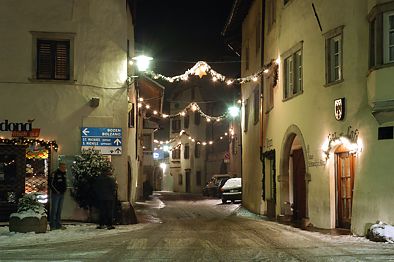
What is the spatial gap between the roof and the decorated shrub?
42.1 feet

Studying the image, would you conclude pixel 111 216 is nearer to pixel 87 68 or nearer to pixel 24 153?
pixel 24 153

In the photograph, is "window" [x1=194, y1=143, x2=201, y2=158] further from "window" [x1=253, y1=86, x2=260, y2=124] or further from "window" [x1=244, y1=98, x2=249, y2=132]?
"window" [x1=253, y1=86, x2=260, y2=124]

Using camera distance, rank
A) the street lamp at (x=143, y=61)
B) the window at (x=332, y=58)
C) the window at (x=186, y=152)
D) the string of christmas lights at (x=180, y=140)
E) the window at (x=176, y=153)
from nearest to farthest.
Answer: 1. the window at (x=332, y=58)
2. the street lamp at (x=143, y=61)
3. the string of christmas lights at (x=180, y=140)
4. the window at (x=186, y=152)
5. the window at (x=176, y=153)

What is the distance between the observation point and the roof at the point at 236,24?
1118 inches

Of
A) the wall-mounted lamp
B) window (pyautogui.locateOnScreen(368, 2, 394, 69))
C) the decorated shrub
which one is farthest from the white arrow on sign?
window (pyautogui.locateOnScreen(368, 2, 394, 69))

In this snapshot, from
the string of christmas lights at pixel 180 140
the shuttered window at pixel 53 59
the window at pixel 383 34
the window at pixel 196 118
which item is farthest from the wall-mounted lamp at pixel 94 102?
the window at pixel 196 118

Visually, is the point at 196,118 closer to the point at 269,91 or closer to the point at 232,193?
the point at 232,193

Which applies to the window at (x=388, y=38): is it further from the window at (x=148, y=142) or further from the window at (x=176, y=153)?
the window at (x=176, y=153)

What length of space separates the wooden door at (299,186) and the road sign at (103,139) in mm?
6644

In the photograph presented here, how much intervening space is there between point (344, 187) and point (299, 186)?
4.47 meters

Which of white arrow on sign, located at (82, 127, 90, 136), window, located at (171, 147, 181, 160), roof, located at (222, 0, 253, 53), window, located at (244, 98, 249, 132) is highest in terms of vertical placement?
roof, located at (222, 0, 253, 53)

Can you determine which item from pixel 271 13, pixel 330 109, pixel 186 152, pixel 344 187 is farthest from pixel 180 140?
pixel 344 187

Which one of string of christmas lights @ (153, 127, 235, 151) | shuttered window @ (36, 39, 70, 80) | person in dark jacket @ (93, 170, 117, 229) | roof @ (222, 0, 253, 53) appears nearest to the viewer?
person in dark jacket @ (93, 170, 117, 229)

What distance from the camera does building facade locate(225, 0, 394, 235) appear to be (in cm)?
1436
